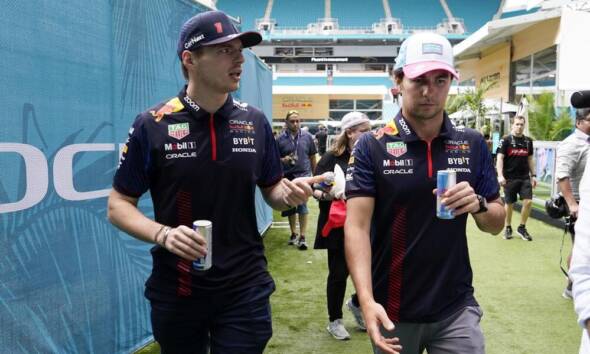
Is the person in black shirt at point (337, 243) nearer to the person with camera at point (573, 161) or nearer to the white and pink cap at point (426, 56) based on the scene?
the person with camera at point (573, 161)

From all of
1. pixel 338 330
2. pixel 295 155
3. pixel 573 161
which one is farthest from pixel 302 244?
pixel 573 161

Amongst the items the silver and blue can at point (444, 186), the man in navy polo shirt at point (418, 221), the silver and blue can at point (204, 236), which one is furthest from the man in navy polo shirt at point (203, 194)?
the silver and blue can at point (444, 186)

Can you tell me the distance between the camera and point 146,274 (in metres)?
4.02

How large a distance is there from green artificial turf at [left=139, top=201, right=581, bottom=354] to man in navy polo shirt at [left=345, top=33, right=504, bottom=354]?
7.37ft

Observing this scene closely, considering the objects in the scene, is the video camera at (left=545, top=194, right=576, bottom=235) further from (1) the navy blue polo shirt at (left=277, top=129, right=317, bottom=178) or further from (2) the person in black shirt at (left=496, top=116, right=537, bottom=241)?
(1) the navy blue polo shirt at (left=277, top=129, right=317, bottom=178)

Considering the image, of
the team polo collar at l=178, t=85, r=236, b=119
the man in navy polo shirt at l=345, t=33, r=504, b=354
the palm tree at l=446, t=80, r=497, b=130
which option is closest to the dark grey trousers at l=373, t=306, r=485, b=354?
the man in navy polo shirt at l=345, t=33, r=504, b=354

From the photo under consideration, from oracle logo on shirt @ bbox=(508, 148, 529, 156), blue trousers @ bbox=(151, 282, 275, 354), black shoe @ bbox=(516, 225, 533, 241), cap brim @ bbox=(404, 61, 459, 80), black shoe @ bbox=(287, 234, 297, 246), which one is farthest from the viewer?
black shoe @ bbox=(516, 225, 533, 241)

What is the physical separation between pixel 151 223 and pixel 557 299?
4946 millimetres

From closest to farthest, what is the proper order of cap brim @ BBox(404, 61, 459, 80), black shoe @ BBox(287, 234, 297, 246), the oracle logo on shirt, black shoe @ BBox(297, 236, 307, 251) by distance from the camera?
cap brim @ BBox(404, 61, 459, 80) < black shoe @ BBox(297, 236, 307, 251) < the oracle logo on shirt < black shoe @ BBox(287, 234, 297, 246)

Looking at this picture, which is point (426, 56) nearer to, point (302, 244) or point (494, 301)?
point (494, 301)

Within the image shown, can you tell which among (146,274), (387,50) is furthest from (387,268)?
(387,50)

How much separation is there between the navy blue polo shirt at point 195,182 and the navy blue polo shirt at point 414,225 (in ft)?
1.60

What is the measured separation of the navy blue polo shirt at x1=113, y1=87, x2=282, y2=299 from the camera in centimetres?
210

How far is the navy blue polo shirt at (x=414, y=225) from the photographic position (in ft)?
6.74
